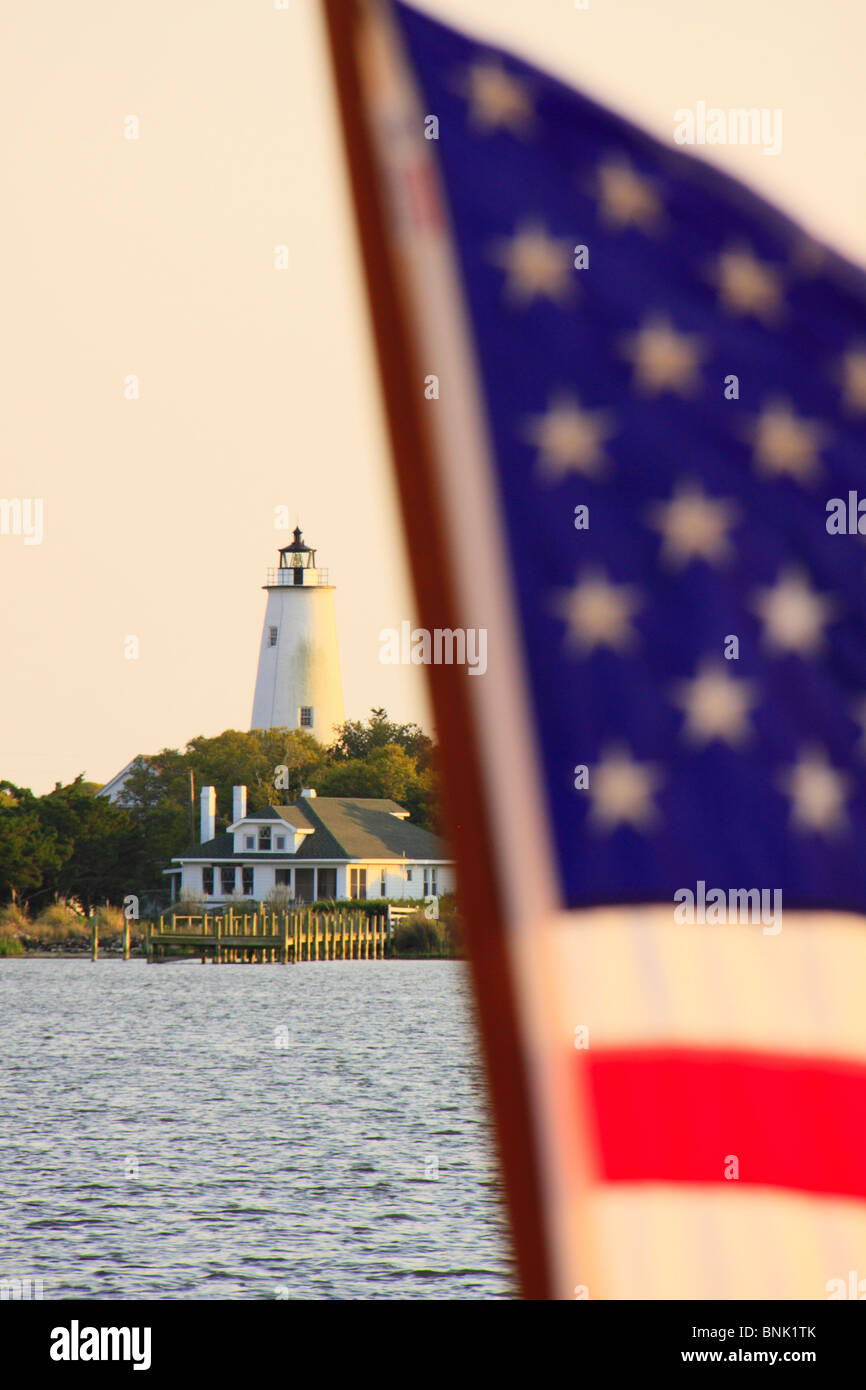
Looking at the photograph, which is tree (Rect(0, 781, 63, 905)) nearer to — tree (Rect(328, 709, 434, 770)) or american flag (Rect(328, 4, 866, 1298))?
tree (Rect(328, 709, 434, 770))

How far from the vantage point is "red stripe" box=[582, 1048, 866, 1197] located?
100 inches

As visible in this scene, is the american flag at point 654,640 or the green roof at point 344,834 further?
the green roof at point 344,834

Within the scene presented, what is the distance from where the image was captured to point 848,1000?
266cm

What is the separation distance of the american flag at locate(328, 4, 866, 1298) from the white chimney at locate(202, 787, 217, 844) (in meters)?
101

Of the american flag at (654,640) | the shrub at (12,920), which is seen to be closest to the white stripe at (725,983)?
the american flag at (654,640)

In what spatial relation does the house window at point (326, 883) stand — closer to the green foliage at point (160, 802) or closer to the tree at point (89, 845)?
the green foliage at point (160, 802)

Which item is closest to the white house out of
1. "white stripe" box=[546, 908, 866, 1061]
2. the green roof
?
the green roof

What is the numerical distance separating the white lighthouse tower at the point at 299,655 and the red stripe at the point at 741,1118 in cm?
11665

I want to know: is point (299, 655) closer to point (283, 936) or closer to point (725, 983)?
point (283, 936)

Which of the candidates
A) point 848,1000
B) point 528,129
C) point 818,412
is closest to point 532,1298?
point 848,1000

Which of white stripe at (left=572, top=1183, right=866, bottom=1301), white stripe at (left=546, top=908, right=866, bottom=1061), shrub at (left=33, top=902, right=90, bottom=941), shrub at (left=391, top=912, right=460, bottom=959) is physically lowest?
white stripe at (left=572, top=1183, right=866, bottom=1301)

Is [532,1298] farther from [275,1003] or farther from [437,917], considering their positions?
[437,917]

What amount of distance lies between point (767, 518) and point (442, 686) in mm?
616

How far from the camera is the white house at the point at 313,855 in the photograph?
10069cm
